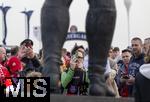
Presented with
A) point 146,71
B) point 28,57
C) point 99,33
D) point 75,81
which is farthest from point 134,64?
point 146,71

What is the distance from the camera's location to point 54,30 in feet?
15.9

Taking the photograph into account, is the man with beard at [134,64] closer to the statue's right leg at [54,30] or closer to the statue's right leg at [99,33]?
the statue's right leg at [99,33]

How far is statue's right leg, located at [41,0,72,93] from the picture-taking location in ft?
15.8

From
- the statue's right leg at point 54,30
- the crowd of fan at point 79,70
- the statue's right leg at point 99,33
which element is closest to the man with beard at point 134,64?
the crowd of fan at point 79,70

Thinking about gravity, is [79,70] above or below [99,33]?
below

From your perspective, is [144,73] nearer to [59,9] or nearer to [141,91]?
[141,91]

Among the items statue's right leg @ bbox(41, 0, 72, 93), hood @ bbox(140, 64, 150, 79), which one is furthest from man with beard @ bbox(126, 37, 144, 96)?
hood @ bbox(140, 64, 150, 79)

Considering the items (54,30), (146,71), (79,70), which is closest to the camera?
(146,71)

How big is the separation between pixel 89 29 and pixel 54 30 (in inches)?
11.7

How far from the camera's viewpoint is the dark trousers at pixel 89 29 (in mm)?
4848

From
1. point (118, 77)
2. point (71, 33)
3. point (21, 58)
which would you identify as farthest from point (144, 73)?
point (71, 33)

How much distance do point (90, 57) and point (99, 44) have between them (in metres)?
0.14

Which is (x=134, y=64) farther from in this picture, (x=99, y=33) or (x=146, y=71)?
(x=146, y=71)

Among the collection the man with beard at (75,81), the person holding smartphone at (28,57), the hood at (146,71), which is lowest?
the man with beard at (75,81)
